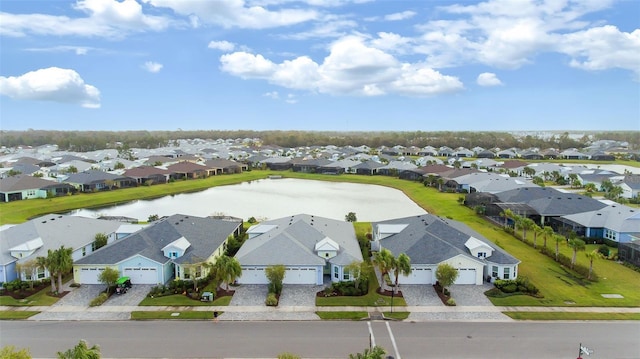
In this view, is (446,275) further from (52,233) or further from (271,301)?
(52,233)

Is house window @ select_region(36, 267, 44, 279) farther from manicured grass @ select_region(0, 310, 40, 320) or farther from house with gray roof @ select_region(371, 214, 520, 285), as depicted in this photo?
house with gray roof @ select_region(371, 214, 520, 285)

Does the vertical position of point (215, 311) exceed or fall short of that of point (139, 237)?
it falls short

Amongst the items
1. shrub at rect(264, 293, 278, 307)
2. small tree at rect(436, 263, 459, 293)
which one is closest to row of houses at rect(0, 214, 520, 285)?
small tree at rect(436, 263, 459, 293)

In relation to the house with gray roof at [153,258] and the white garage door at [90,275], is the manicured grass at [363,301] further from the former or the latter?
the white garage door at [90,275]

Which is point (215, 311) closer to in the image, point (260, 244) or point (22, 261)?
point (260, 244)

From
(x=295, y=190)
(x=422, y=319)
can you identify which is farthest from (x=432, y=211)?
(x=422, y=319)

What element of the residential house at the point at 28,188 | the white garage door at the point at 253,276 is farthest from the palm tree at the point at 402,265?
the residential house at the point at 28,188
